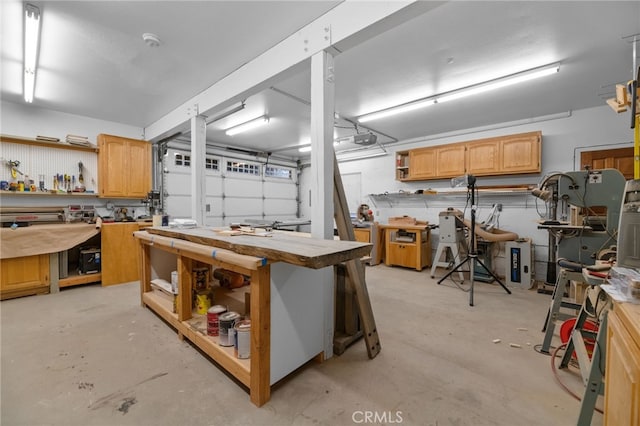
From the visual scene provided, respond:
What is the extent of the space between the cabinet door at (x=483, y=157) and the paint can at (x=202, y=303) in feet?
16.5

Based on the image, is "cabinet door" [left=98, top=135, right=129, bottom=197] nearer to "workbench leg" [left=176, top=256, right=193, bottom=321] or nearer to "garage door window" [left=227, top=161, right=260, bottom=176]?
"garage door window" [left=227, top=161, right=260, bottom=176]

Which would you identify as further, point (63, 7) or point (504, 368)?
point (63, 7)

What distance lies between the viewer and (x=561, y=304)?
7.23 ft

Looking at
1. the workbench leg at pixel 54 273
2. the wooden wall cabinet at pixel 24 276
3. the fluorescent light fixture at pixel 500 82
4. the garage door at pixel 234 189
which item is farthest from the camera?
the garage door at pixel 234 189

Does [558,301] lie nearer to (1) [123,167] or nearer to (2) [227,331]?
(2) [227,331]

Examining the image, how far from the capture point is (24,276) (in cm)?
355

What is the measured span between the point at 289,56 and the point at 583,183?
3108 millimetres

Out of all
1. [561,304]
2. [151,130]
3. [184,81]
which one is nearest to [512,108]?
[561,304]

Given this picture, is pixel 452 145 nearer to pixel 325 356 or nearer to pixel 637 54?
pixel 637 54

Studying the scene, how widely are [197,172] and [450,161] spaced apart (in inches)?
186

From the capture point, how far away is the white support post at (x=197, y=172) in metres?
3.63

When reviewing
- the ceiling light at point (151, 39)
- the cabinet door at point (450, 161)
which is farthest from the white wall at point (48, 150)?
the cabinet door at point (450, 161)

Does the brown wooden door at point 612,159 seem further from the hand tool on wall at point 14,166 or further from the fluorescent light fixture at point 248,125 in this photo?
the hand tool on wall at point 14,166

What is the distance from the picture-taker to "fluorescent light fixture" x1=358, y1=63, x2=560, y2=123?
9.99 ft
